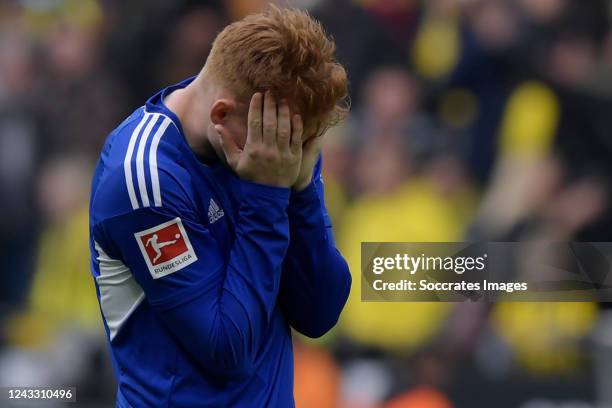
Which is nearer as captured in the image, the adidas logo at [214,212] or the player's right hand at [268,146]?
the player's right hand at [268,146]

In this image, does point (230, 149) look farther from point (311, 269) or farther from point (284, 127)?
point (311, 269)

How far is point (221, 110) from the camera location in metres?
1.72

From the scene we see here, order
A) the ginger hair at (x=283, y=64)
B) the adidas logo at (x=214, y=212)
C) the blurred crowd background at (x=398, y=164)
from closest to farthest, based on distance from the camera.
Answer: the ginger hair at (x=283, y=64) → the adidas logo at (x=214, y=212) → the blurred crowd background at (x=398, y=164)

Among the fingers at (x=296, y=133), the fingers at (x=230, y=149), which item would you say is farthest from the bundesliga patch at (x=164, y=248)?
the fingers at (x=296, y=133)

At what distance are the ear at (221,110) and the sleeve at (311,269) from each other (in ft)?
0.76

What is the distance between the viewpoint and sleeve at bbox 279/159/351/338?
188 centimetres

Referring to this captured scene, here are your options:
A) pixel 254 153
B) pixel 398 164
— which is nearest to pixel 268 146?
pixel 254 153

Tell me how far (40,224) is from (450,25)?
6.50ft

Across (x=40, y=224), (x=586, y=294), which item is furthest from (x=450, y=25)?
(x=40, y=224)

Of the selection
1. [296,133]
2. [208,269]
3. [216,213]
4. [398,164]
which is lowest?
[208,269]

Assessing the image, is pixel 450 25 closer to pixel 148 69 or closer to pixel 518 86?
pixel 518 86

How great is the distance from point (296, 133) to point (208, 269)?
286 millimetres

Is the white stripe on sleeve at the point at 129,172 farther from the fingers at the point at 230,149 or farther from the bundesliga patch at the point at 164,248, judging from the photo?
the fingers at the point at 230,149

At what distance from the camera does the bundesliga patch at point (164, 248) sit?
1.71 m
